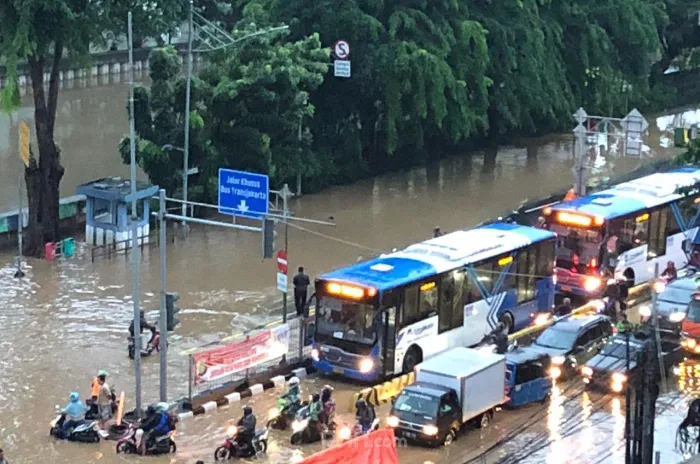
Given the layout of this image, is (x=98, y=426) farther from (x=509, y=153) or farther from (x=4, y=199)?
(x=509, y=153)

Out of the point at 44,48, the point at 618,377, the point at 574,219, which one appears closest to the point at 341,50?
the point at 44,48

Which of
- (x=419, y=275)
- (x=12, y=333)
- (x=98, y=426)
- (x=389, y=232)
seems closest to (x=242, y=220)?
(x=389, y=232)

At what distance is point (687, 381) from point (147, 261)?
1617cm

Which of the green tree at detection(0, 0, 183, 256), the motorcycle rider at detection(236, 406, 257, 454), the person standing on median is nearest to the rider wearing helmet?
the motorcycle rider at detection(236, 406, 257, 454)

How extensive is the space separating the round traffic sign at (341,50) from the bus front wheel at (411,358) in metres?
21.0

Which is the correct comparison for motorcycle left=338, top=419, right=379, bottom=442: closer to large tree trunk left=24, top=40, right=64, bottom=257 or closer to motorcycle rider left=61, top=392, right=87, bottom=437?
motorcycle rider left=61, top=392, right=87, bottom=437

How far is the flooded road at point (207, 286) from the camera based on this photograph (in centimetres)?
2284

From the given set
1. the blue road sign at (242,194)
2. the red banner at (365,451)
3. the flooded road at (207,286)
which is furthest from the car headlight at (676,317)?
the red banner at (365,451)

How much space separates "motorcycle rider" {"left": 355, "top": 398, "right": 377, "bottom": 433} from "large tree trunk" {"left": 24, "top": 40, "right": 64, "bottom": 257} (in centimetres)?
1785

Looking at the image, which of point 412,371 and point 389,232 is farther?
point 389,232

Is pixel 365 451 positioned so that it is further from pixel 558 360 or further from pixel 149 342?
pixel 149 342

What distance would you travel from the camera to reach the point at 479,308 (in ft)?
91.7

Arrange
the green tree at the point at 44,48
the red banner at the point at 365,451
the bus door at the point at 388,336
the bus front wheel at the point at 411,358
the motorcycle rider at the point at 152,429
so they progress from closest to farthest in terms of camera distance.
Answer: the red banner at the point at 365,451, the motorcycle rider at the point at 152,429, the bus door at the point at 388,336, the bus front wheel at the point at 411,358, the green tree at the point at 44,48

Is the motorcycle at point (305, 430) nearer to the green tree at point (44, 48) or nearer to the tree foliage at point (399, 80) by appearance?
the green tree at point (44, 48)
